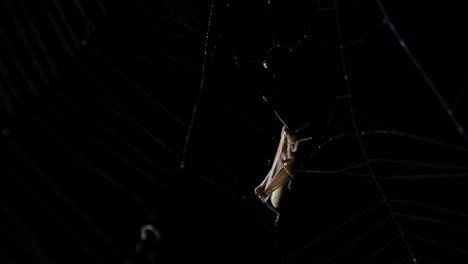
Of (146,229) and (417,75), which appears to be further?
(417,75)

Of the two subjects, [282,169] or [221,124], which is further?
[221,124]

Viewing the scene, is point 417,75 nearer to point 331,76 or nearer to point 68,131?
point 331,76

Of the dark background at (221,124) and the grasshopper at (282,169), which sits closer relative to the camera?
the dark background at (221,124)

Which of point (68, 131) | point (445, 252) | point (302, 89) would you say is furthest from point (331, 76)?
point (445, 252)

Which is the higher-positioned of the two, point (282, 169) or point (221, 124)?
point (221, 124)

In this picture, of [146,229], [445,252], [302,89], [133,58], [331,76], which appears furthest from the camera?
[445,252]
